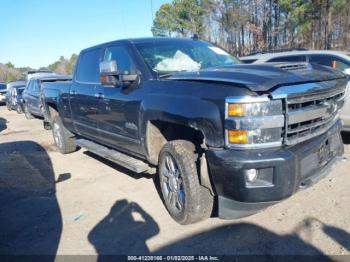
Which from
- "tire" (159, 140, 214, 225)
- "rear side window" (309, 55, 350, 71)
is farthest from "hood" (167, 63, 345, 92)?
"rear side window" (309, 55, 350, 71)

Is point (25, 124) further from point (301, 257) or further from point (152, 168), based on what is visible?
point (301, 257)

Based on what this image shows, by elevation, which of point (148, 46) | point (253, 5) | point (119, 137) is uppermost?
point (253, 5)

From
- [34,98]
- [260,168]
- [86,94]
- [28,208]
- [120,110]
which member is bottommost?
[28,208]

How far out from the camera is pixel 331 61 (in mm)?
6715

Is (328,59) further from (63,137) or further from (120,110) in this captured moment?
(63,137)

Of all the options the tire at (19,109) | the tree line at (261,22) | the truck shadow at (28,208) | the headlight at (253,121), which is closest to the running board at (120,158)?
the truck shadow at (28,208)

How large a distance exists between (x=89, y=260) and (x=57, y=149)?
4.99 metres

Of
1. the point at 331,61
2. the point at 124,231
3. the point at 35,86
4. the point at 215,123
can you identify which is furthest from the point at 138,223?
the point at 35,86

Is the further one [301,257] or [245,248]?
[245,248]

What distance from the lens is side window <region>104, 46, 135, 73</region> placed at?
4169mm

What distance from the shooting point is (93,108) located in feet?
16.4

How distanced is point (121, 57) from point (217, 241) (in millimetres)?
2587

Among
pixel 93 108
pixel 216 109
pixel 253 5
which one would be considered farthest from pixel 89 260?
pixel 253 5

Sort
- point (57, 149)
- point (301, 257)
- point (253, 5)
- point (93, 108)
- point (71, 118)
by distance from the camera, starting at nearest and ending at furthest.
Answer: point (301, 257), point (93, 108), point (71, 118), point (57, 149), point (253, 5)
